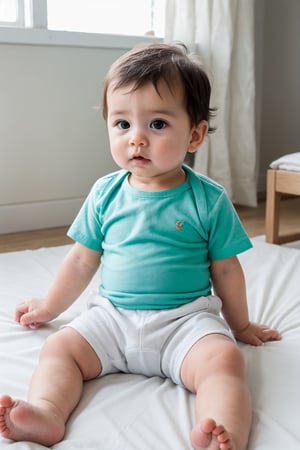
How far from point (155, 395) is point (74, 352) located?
0.14 metres

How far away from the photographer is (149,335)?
90cm

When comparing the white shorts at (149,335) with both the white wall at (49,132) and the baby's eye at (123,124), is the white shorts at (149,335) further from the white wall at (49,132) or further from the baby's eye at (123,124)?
the white wall at (49,132)

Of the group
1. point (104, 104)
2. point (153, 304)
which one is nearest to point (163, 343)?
point (153, 304)

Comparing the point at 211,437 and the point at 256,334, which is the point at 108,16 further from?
the point at 211,437

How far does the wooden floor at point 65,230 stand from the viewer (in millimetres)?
1998

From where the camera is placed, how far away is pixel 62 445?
2.40 ft

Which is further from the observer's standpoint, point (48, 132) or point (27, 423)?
point (48, 132)

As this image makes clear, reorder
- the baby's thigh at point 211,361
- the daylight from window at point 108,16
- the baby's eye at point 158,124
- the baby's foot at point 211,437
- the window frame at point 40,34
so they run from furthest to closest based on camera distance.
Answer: the daylight from window at point 108,16
the window frame at point 40,34
the baby's eye at point 158,124
the baby's thigh at point 211,361
the baby's foot at point 211,437

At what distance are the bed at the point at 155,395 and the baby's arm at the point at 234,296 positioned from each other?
0.08 ft

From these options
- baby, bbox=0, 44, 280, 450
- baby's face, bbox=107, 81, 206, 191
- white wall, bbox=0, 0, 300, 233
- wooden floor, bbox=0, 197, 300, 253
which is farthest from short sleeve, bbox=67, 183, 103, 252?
white wall, bbox=0, 0, 300, 233

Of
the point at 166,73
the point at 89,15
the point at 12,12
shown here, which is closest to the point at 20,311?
the point at 166,73

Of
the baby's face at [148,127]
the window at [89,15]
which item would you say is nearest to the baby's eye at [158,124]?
the baby's face at [148,127]

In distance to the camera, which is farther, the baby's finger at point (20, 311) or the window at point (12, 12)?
the window at point (12, 12)

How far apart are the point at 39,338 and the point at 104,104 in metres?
0.44
